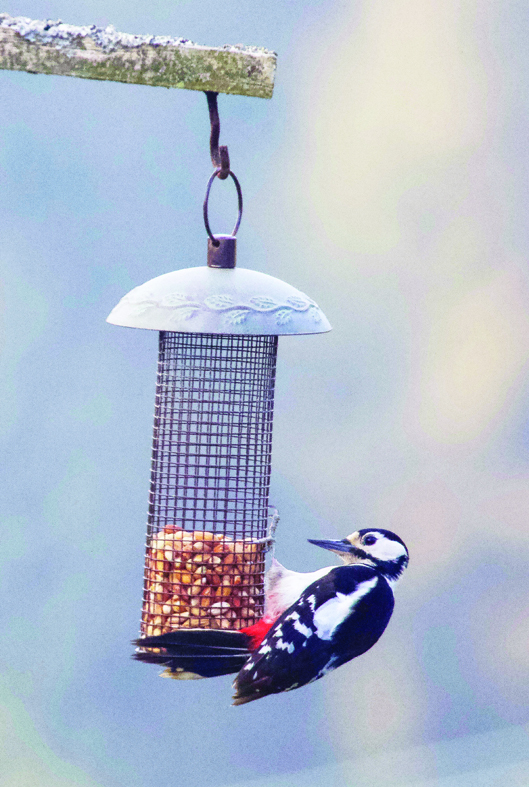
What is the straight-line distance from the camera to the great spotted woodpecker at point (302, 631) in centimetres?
244

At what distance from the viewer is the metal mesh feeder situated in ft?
8.72

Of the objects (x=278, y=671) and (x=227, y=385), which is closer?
(x=278, y=671)

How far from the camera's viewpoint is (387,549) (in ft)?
9.21

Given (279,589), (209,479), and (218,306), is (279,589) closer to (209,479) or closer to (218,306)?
(209,479)

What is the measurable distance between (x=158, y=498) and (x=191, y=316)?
0.71m

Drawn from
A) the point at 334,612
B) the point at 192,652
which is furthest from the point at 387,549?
the point at 192,652

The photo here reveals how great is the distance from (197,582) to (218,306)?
81 centimetres

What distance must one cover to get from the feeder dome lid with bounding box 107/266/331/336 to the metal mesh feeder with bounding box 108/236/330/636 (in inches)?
11.7

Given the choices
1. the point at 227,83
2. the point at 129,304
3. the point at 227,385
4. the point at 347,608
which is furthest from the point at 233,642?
the point at 227,83

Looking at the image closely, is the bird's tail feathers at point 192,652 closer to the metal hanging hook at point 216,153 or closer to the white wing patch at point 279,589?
the white wing patch at point 279,589

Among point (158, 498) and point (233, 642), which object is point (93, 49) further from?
point (233, 642)

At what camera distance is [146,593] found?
9.02ft

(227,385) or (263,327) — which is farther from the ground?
(263,327)

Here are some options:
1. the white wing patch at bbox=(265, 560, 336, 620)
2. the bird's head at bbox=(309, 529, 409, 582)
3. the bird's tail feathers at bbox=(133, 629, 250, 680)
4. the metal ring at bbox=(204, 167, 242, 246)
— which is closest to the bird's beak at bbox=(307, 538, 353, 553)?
the bird's head at bbox=(309, 529, 409, 582)
